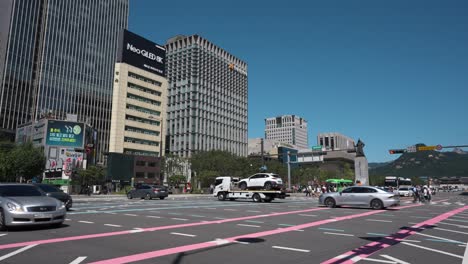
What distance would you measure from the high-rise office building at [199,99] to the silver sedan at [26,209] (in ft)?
403

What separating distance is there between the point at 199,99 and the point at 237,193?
11326 centimetres

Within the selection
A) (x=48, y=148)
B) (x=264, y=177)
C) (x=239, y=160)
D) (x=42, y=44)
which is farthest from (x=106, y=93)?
(x=264, y=177)

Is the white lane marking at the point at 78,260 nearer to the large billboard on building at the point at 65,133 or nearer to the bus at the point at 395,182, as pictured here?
the bus at the point at 395,182

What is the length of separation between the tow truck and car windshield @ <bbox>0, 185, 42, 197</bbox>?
19.0 metres

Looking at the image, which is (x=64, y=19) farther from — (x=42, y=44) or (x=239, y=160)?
(x=239, y=160)

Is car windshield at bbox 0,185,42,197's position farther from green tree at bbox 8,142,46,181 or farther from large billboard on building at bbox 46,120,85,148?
large billboard on building at bbox 46,120,85,148

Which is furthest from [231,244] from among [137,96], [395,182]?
[137,96]

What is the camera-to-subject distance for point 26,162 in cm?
5475

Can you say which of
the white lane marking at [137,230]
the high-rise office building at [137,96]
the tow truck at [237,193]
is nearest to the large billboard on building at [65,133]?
the high-rise office building at [137,96]

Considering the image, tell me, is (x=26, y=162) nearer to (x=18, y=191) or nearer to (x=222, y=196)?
(x=222, y=196)

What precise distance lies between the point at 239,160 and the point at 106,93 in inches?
2669

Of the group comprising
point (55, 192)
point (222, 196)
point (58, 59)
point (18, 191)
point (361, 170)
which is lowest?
point (222, 196)

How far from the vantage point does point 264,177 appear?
1138 inches

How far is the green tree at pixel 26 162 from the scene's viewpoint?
53.6 m
